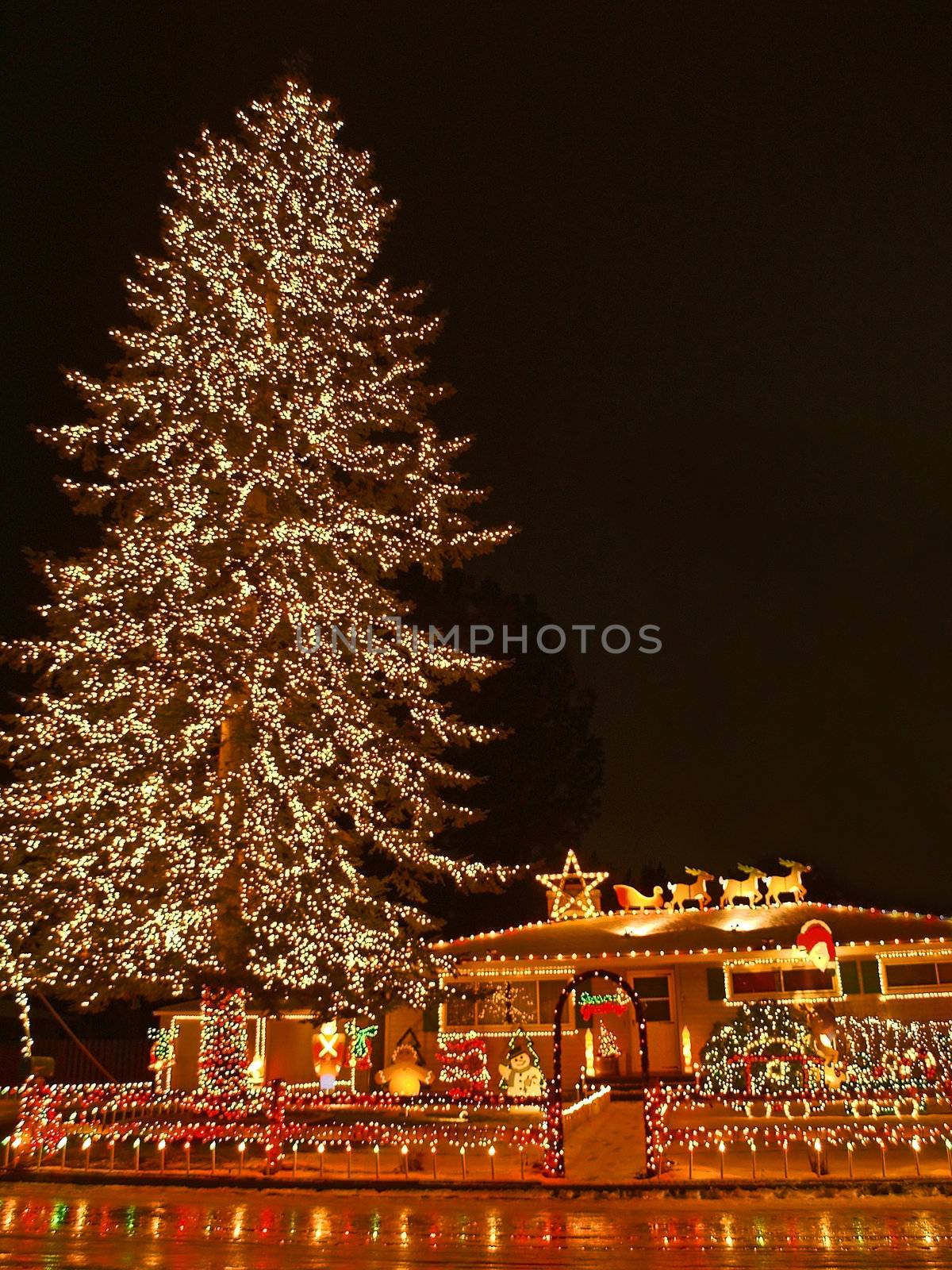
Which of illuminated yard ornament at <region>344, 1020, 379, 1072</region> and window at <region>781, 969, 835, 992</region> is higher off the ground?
window at <region>781, 969, 835, 992</region>

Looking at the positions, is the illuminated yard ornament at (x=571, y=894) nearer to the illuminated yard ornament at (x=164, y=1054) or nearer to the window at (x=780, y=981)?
the window at (x=780, y=981)

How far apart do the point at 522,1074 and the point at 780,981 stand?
18.4 ft

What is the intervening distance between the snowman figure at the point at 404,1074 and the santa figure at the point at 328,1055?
0.96 m

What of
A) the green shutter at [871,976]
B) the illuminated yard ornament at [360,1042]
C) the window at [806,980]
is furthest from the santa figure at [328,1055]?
the green shutter at [871,976]

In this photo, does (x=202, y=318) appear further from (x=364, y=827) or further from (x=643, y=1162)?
(x=643, y=1162)

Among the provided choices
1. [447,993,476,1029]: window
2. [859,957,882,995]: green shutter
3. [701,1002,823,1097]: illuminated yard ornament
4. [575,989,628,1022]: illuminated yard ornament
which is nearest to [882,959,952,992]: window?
[859,957,882,995]: green shutter

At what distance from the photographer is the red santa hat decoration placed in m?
20.2

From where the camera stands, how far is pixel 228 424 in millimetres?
18891

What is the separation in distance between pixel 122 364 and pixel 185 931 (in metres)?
9.90

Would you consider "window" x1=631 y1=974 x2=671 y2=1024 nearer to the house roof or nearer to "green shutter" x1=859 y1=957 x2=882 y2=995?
the house roof

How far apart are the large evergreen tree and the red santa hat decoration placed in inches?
239

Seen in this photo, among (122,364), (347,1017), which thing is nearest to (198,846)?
(347,1017)

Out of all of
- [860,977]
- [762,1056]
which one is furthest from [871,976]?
[762,1056]

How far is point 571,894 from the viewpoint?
25516 mm
